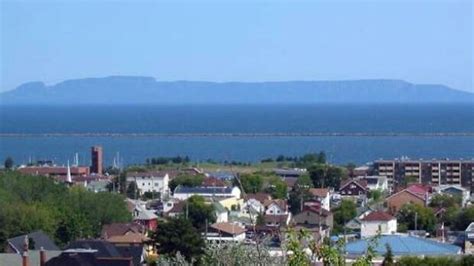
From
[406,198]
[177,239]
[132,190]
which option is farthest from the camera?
[132,190]

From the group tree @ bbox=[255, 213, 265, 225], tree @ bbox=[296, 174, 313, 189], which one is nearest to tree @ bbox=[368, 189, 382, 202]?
tree @ bbox=[296, 174, 313, 189]

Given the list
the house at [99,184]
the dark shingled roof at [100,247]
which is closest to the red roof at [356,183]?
the house at [99,184]

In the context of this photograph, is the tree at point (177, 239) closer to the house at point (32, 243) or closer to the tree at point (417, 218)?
the house at point (32, 243)

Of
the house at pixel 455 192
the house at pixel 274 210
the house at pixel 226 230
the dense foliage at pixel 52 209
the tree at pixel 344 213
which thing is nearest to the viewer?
the dense foliage at pixel 52 209

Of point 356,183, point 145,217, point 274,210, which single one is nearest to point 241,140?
point 356,183

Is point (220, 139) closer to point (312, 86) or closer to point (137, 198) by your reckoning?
point (137, 198)

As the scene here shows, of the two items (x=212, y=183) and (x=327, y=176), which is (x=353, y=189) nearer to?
(x=327, y=176)
